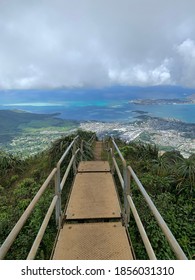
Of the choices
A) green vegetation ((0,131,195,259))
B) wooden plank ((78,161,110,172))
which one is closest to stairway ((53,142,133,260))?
wooden plank ((78,161,110,172))

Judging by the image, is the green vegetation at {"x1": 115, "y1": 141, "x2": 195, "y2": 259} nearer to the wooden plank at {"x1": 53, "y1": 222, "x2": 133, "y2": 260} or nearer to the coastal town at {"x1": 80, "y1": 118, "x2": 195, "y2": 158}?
the wooden plank at {"x1": 53, "y1": 222, "x2": 133, "y2": 260}

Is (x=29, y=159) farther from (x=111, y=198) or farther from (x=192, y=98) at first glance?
(x=192, y=98)

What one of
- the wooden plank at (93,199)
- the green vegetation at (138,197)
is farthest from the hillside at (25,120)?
the wooden plank at (93,199)

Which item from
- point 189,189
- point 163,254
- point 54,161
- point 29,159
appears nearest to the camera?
point 163,254

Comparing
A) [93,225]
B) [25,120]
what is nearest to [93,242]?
[93,225]

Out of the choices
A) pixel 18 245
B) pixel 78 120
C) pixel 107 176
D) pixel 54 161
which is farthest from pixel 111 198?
pixel 78 120

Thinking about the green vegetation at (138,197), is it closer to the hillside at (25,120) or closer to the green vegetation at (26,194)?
the green vegetation at (26,194)

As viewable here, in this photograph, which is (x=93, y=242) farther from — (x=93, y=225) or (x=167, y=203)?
(x=167, y=203)
